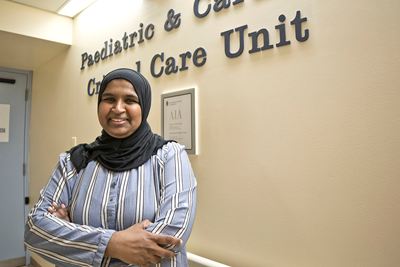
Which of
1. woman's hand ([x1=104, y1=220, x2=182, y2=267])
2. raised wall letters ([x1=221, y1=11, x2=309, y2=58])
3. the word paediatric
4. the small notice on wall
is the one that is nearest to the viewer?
woman's hand ([x1=104, y1=220, x2=182, y2=267])

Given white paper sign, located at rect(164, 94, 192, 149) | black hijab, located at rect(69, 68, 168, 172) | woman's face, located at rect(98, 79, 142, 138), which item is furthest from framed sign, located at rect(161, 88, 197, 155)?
woman's face, located at rect(98, 79, 142, 138)

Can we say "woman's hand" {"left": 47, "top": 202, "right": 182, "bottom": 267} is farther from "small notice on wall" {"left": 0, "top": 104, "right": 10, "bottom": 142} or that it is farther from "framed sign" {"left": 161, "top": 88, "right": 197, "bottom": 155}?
"small notice on wall" {"left": 0, "top": 104, "right": 10, "bottom": 142}

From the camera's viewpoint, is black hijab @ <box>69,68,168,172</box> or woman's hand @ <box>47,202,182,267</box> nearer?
woman's hand @ <box>47,202,182,267</box>

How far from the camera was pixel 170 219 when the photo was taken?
98 centimetres

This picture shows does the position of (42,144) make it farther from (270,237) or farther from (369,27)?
(369,27)

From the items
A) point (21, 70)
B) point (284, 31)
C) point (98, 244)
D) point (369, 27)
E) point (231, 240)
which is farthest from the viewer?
point (21, 70)

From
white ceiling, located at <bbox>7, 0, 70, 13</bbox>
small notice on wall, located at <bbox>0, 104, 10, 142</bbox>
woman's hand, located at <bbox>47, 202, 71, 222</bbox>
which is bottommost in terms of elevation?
woman's hand, located at <bbox>47, 202, 71, 222</bbox>

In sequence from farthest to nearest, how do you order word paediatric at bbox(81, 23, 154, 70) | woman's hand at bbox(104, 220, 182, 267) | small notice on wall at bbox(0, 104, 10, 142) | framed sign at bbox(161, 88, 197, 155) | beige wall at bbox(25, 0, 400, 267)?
small notice on wall at bbox(0, 104, 10, 142), word paediatric at bbox(81, 23, 154, 70), framed sign at bbox(161, 88, 197, 155), beige wall at bbox(25, 0, 400, 267), woman's hand at bbox(104, 220, 182, 267)

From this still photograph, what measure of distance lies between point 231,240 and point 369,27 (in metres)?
1.18

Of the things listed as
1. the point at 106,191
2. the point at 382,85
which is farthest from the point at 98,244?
the point at 382,85

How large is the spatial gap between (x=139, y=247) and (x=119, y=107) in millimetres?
542

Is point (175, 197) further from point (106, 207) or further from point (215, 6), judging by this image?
point (215, 6)

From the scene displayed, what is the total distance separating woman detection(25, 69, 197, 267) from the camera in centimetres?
95

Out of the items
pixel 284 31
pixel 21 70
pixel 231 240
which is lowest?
pixel 231 240
